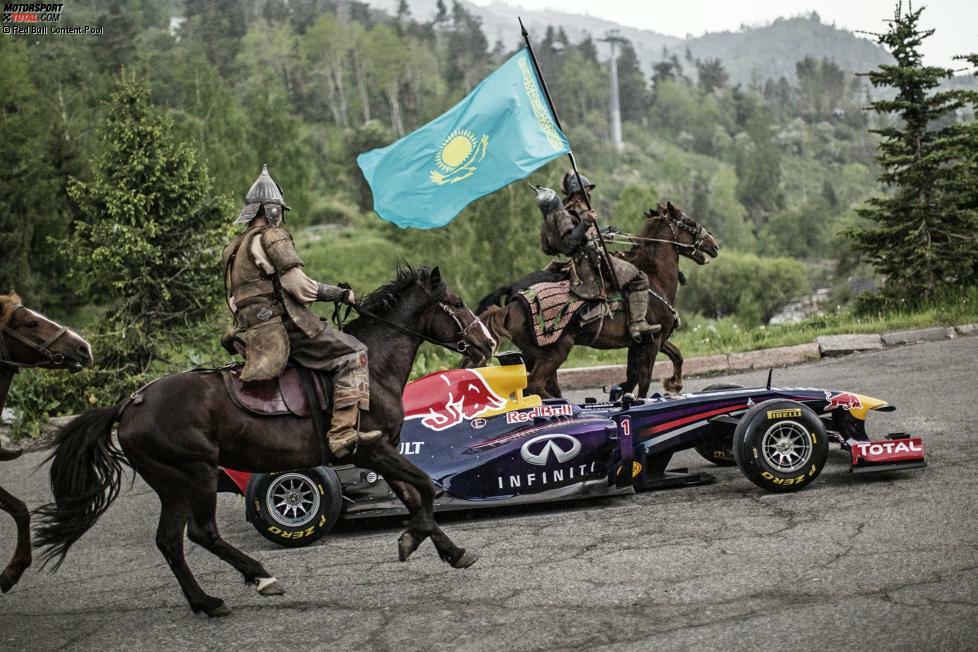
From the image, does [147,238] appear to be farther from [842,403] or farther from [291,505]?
[842,403]

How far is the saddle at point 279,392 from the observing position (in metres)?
7.53

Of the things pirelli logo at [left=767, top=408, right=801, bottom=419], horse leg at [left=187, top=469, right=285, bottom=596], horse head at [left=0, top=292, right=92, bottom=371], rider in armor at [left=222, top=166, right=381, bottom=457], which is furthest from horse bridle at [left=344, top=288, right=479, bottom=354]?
pirelli logo at [left=767, top=408, right=801, bottom=419]

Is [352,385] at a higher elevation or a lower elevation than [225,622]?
higher

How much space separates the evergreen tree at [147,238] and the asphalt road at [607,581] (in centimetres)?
884

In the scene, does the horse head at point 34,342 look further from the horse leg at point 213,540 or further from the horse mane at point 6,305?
the horse leg at point 213,540

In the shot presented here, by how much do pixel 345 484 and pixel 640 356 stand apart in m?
5.06

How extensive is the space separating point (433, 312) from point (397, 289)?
35cm

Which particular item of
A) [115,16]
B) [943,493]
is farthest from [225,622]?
[115,16]

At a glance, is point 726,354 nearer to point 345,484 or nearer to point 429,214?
point 429,214

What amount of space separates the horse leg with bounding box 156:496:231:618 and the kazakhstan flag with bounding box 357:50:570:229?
4319mm

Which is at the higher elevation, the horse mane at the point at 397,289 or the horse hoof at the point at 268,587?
the horse mane at the point at 397,289

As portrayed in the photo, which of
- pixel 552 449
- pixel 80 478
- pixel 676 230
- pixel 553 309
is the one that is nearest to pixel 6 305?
pixel 80 478

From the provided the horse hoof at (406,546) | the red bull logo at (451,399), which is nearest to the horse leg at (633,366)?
the red bull logo at (451,399)

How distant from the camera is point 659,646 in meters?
5.99
